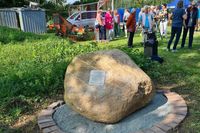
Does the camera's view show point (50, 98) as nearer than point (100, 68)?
No

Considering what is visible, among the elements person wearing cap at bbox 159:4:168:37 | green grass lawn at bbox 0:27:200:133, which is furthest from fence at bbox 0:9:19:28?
green grass lawn at bbox 0:27:200:133

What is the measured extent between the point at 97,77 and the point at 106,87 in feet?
0.75

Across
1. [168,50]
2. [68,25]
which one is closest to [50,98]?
[168,50]

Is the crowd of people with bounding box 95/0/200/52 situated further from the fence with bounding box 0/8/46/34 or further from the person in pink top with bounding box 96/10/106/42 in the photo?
the fence with bounding box 0/8/46/34

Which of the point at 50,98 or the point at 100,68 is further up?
the point at 100,68

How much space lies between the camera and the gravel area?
4323mm

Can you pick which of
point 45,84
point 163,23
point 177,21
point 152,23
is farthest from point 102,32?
point 45,84

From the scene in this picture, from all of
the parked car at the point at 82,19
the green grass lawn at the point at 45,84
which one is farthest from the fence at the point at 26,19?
the green grass lawn at the point at 45,84

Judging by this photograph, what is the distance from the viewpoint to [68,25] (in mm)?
17688

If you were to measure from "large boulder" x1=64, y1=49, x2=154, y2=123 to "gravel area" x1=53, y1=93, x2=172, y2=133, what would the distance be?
105 millimetres

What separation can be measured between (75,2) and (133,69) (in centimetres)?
4145

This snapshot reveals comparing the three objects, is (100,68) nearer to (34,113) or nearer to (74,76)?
(74,76)

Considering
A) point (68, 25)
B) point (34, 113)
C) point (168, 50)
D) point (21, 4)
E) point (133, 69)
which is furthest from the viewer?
point (21, 4)

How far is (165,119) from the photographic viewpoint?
14.3 ft
